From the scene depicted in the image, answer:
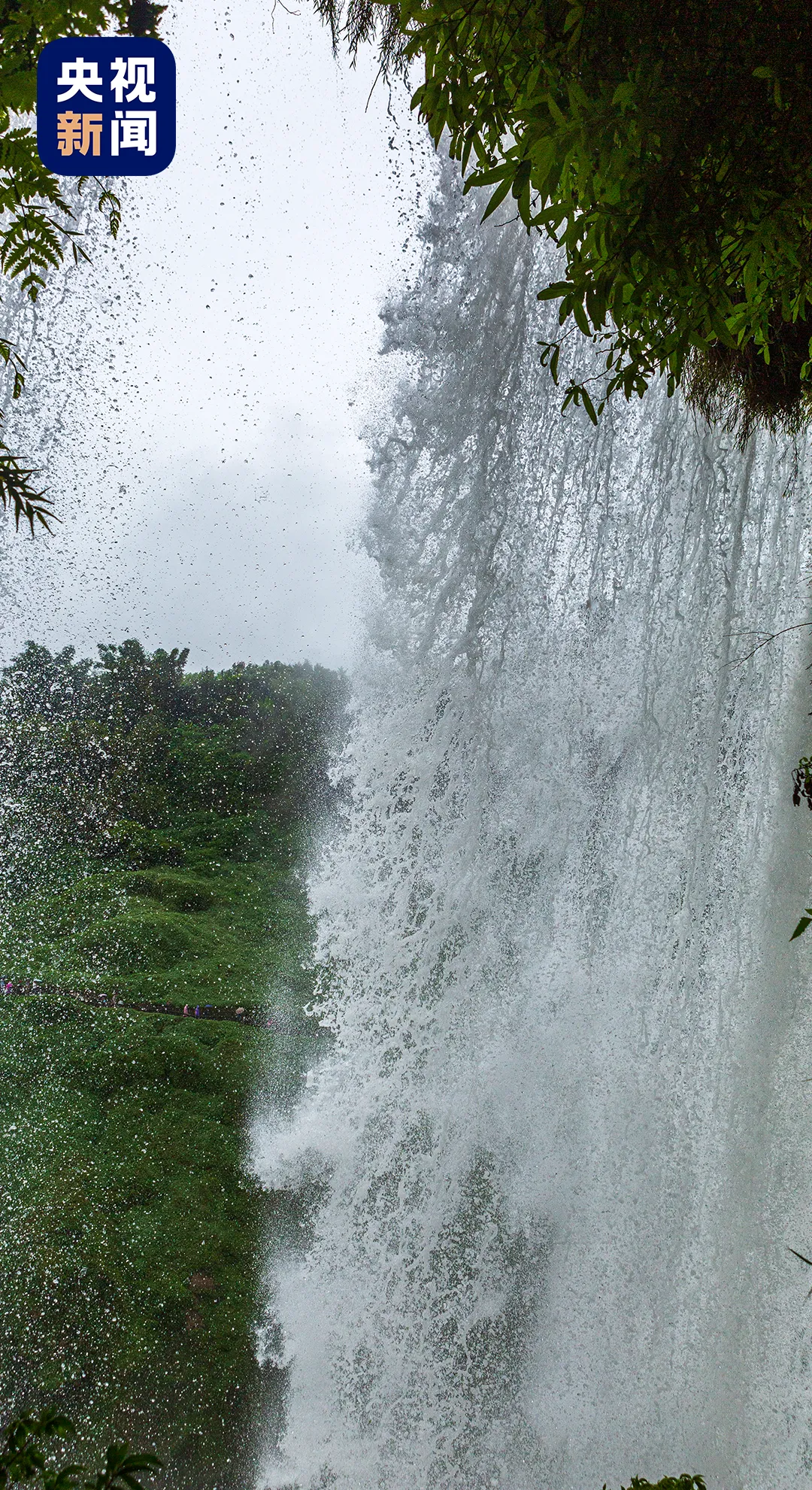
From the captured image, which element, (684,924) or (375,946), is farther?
(375,946)

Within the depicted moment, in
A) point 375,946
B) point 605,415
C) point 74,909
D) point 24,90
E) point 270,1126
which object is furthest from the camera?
point 74,909

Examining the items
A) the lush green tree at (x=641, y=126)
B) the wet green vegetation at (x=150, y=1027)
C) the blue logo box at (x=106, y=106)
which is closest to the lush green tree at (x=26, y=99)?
the lush green tree at (x=641, y=126)

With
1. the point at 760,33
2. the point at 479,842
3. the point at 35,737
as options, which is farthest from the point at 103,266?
the point at 760,33

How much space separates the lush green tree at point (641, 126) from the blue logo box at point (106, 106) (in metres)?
1.22

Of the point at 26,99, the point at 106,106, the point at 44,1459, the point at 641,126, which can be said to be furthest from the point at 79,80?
the point at 44,1459

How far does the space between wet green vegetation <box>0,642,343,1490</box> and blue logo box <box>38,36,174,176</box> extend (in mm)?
5586

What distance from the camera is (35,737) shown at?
9711 millimetres

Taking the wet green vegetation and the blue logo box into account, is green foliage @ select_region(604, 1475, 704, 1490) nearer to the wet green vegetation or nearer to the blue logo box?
the blue logo box

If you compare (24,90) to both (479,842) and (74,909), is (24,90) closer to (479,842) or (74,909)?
(479,842)

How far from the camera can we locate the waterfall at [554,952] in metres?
3.16

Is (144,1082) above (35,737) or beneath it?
beneath

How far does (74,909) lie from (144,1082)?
2.05 m

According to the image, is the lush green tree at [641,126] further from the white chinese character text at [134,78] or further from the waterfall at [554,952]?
the waterfall at [554,952]

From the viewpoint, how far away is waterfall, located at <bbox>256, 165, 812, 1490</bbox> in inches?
125
